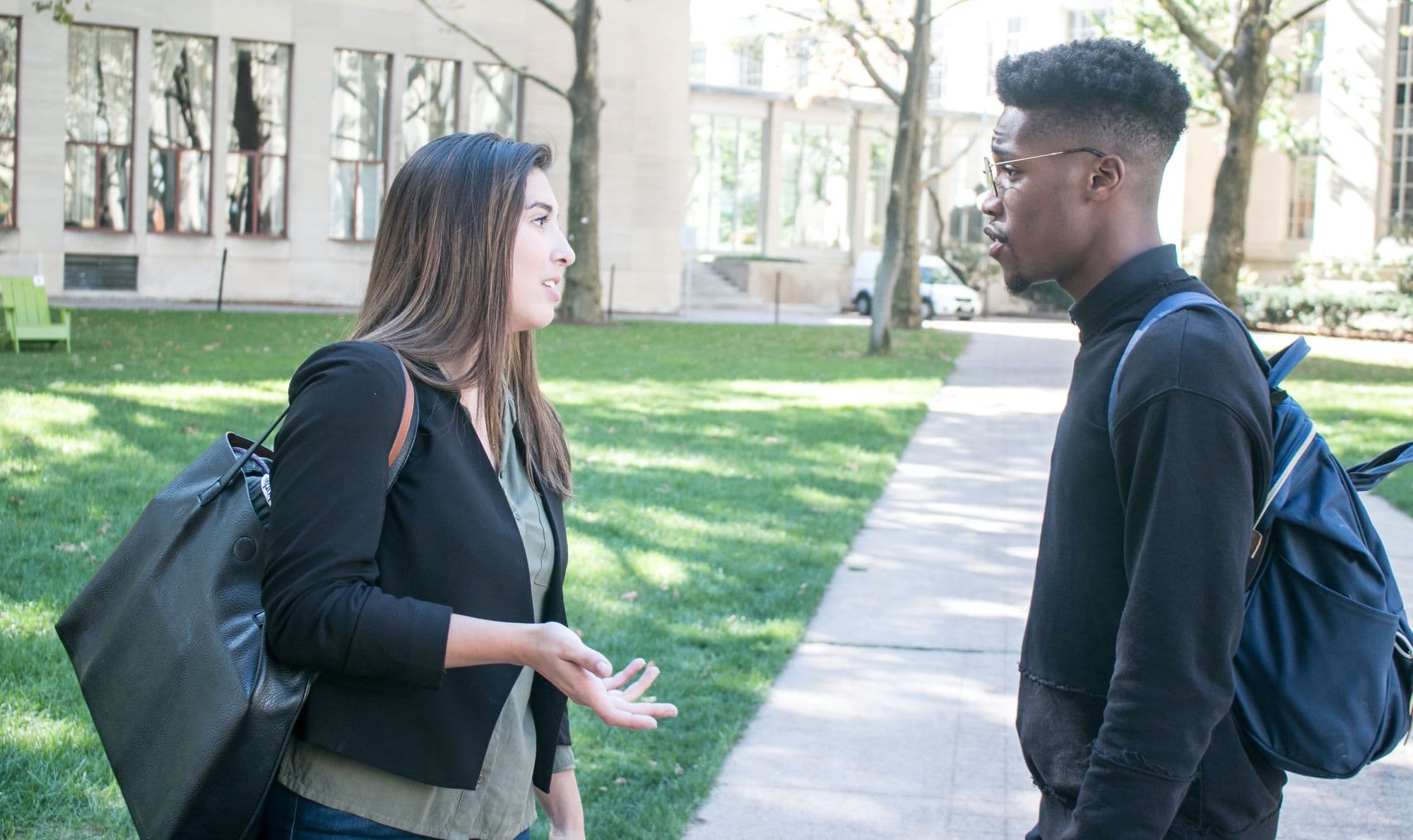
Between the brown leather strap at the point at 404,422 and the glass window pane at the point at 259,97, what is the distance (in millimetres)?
31581

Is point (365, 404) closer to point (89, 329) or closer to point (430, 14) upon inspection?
point (89, 329)

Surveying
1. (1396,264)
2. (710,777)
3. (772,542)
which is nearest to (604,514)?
(772,542)

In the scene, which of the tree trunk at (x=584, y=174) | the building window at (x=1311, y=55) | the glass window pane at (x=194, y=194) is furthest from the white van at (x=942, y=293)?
the glass window pane at (x=194, y=194)

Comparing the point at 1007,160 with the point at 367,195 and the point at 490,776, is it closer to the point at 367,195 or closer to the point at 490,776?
the point at 490,776

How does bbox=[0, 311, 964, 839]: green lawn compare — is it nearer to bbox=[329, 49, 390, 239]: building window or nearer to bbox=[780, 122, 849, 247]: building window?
bbox=[329, 49, 390, 239]: building window

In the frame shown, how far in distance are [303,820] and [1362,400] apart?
1628 centimetres

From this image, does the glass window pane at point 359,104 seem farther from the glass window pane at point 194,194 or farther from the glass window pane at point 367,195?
the glass window pane at point 194,194

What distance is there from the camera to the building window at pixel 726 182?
4988cm

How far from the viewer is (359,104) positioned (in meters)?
32.9

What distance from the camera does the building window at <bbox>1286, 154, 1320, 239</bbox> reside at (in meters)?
43.9

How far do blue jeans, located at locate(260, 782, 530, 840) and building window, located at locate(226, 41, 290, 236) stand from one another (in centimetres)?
3134

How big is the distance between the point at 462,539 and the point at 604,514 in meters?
6.41

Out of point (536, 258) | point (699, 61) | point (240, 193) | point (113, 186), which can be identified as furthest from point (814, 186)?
point (536, 258)

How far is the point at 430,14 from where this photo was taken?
3322 cm
